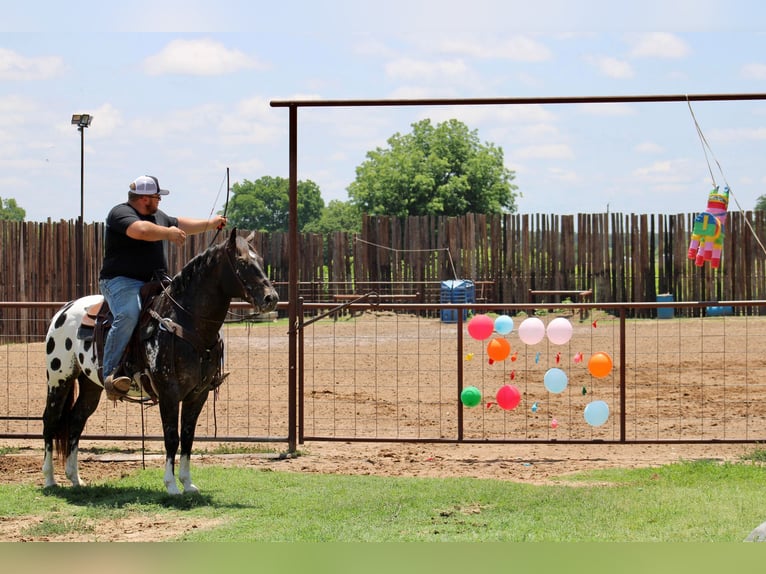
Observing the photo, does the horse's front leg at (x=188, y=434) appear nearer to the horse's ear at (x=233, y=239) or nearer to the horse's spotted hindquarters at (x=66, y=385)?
the horse's spotted hindquarters at (x=66, y=385)

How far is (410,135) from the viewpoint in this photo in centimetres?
5891

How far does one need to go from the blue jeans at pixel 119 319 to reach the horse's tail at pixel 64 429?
0.88m

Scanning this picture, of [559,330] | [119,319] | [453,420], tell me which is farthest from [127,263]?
[453,420]

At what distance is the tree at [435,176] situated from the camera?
5422cm

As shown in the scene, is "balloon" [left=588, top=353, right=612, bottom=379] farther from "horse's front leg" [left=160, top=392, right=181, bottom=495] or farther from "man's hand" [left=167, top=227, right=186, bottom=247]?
"man's hand" [left=167, top=227, right=186, bottom=247]

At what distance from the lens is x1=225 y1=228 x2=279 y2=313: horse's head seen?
735 centimetres

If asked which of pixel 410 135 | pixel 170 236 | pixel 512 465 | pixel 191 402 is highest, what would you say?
pixel 410 135

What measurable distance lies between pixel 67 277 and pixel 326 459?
17.5 m

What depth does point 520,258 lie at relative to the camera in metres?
29.0

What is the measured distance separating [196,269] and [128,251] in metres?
0.58

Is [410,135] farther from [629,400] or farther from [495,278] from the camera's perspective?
[629,400]

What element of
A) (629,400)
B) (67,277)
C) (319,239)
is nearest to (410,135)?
(319,239)

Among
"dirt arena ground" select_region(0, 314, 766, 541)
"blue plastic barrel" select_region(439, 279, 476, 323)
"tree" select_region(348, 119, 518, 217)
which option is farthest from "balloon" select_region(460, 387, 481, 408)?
"tree" select_region(348, 119, 518, 217)

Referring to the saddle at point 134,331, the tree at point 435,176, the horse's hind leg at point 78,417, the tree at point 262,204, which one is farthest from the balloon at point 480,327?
the tree at point 262,204
